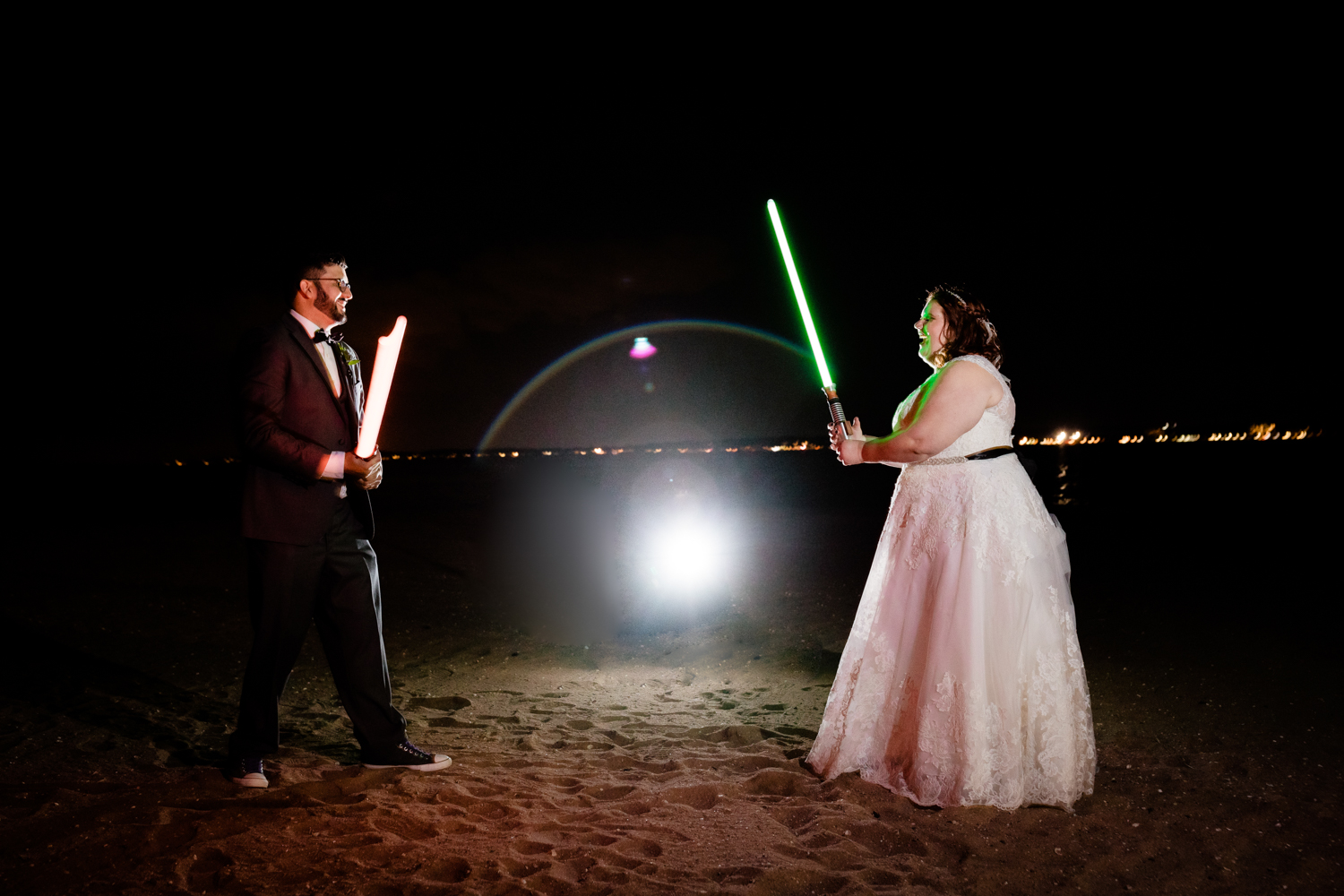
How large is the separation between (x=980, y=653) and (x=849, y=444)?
1077 mm

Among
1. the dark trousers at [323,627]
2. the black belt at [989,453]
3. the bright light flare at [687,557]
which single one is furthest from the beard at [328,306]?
the bright light flare at [687,557]

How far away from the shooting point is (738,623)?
845cm

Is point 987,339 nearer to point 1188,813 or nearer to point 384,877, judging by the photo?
point 1188,813

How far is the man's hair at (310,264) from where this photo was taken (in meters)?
A: 3.73

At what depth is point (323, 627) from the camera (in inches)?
150

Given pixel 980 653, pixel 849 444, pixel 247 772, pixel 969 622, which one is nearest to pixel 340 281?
pixel 247 772

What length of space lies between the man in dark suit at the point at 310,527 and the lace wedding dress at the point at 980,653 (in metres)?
2.24

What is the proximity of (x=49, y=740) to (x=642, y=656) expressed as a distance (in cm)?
438

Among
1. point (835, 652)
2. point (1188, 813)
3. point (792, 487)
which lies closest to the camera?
point (1188, 813)

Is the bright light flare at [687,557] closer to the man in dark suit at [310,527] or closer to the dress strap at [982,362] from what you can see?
the man in dark suit at [310,527]

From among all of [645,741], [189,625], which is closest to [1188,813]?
[645,741]

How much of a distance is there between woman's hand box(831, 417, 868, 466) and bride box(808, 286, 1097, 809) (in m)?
0.01

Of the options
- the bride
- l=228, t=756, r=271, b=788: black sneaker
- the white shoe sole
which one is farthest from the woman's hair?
l=228, t=756, r=271, b=788: black sneaker

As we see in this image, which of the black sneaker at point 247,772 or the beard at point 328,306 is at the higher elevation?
the beard at point 328,306
